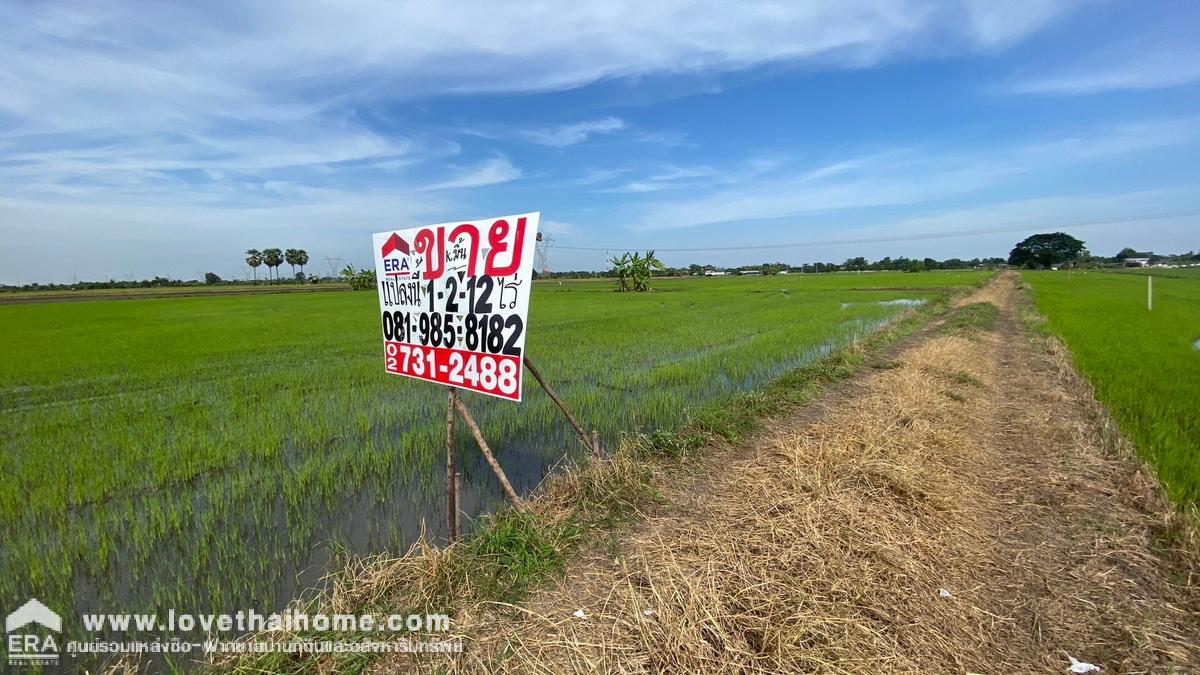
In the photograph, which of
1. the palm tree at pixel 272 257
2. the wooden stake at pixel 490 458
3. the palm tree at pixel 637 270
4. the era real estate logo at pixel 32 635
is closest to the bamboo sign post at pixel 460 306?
the wooden stake at pixel 490 458

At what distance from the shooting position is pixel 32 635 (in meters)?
2.70

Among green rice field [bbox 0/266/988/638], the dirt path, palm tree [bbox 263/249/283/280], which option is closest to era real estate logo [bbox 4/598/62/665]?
green rice field [bbox 0/266/988/638]

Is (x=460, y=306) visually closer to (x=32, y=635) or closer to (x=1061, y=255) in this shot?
(x=32, y=635)

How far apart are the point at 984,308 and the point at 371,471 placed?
2411 centimetres

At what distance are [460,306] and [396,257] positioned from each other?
3.02 ft

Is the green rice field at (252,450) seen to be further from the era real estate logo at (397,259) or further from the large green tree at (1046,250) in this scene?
the large green tree at (1046,250)

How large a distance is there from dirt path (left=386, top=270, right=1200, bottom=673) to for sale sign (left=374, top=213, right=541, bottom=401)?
1.38 m

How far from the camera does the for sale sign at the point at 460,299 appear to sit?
10.2 ft

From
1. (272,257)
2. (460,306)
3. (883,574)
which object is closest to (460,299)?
(460,306)

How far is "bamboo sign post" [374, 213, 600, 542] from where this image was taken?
10.2 ft

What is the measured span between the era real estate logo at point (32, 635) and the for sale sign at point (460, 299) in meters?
2.38

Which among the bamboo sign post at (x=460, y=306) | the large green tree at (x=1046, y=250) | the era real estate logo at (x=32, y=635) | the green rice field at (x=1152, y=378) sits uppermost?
the large green tree at (x=1046, y=250)

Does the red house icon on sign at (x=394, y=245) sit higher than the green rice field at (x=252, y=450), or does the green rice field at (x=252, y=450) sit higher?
the red house icon on sign at (x=394, y=245)

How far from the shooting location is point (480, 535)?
3.33 metres
